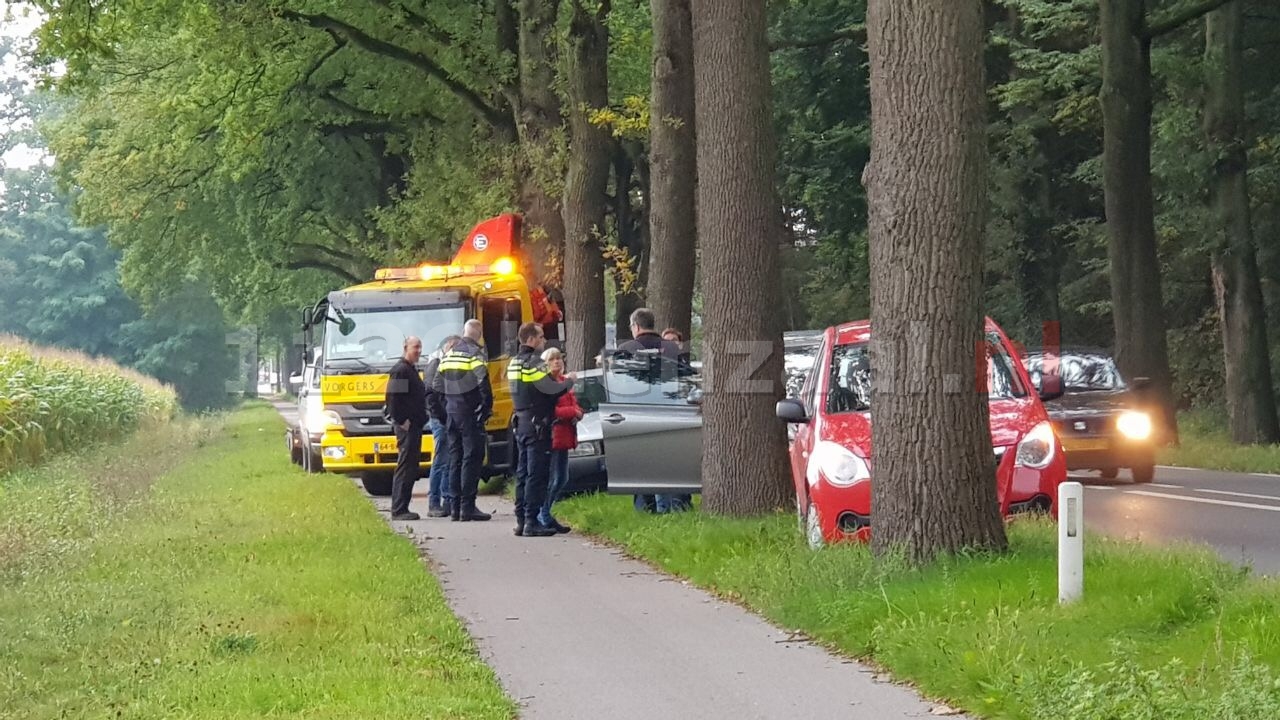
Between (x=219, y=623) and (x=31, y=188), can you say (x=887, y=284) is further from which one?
(x=31, y=188)

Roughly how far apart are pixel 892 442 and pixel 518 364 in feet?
20.9

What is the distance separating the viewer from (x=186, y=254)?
50.9m

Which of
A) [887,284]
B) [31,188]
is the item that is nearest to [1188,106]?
[887,284]

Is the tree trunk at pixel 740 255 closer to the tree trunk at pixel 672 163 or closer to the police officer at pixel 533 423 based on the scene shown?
the police officer at pixel 533 423

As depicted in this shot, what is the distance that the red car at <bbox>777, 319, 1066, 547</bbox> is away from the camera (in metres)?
13.4

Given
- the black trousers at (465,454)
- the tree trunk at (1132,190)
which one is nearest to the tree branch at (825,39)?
the tree trunk at (1132,190)

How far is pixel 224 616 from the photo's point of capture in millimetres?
11516

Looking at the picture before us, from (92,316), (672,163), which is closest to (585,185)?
(672,163)

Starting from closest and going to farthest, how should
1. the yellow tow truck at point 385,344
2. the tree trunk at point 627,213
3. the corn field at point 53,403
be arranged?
the yellow tow truck at point 385,344, the corn field at point 53,403, the tree trunk at point 627,213

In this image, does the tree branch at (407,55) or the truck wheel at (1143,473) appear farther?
the tree branch at (407,55)

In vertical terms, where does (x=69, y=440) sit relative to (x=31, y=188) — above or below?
below

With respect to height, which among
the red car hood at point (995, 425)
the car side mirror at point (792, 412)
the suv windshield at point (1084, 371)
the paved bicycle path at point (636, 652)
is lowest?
the paved bicycle path at point (636, 652)

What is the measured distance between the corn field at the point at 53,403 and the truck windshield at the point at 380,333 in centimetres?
472

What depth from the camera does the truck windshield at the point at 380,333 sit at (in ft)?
79.8
